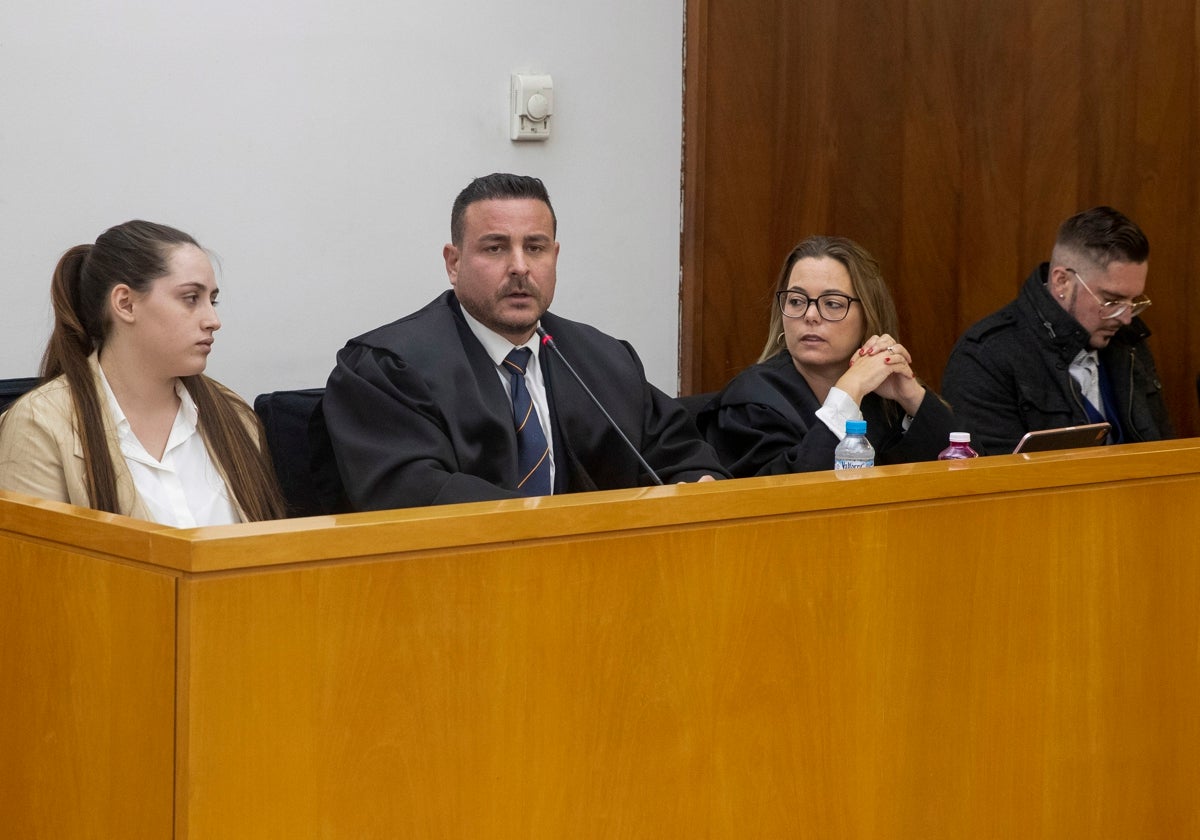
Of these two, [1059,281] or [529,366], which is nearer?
[529,366]

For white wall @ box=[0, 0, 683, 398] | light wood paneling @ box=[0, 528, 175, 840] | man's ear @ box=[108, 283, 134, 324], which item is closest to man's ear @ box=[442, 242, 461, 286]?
man's ear @ box=[108, 283, 134, 324]

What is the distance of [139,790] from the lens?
1.47 meters

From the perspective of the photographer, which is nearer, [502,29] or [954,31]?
[502,29]

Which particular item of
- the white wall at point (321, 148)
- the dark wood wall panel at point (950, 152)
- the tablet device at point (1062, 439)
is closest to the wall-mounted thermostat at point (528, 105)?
the white wall at point (321, 148)

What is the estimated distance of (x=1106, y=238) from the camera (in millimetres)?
3352

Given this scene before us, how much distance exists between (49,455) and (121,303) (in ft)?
0.95

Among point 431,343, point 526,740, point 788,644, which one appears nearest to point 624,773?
point 526,740

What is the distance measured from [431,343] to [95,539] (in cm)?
107

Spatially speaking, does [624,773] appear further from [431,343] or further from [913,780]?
[431,343]

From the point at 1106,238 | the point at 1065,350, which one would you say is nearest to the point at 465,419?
the point at 1065,350

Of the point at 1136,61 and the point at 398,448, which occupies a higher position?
the point at 1136,61

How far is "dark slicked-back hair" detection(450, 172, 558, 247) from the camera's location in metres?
2.61

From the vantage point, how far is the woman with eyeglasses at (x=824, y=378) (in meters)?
2.82

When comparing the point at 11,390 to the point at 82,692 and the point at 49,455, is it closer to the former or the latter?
the point at 49,455
